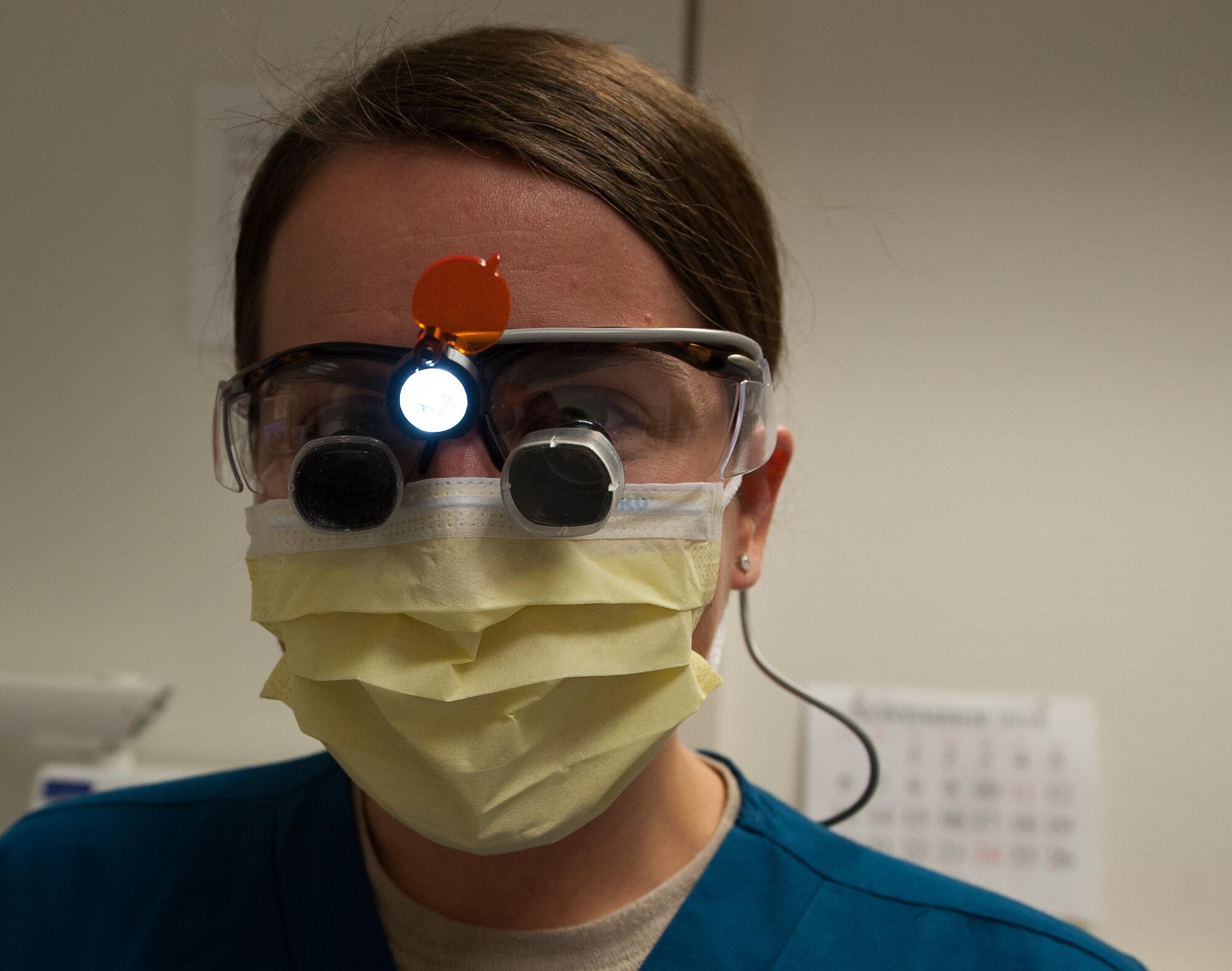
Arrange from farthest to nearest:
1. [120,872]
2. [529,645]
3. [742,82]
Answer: [742,82] → [120,872] → [529,645]

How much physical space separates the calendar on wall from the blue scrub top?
0.53m

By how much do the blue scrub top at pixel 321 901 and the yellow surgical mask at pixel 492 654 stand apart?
0.81 feet

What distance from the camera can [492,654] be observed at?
0.70 m

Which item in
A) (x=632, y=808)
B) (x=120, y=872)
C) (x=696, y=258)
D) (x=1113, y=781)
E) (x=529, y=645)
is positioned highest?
(x=696, y=258)

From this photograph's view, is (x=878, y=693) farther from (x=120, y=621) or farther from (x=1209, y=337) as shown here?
(x=120, y=621)

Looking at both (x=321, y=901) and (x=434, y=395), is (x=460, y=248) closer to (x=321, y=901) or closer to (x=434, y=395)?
(x=434, y=395)

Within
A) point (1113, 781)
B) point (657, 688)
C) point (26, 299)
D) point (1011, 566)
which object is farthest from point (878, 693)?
point (26, 299)

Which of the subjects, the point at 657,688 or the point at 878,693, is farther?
the point at 878,693

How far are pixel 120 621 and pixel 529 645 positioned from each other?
111 cm

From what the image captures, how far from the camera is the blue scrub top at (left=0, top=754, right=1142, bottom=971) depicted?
2.88ft

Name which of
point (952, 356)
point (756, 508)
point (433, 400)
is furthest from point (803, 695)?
point (952, 356)

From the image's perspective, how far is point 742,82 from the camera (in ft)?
4.81

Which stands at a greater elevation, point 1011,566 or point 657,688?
point 657,688

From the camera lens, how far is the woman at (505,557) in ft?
2.29
